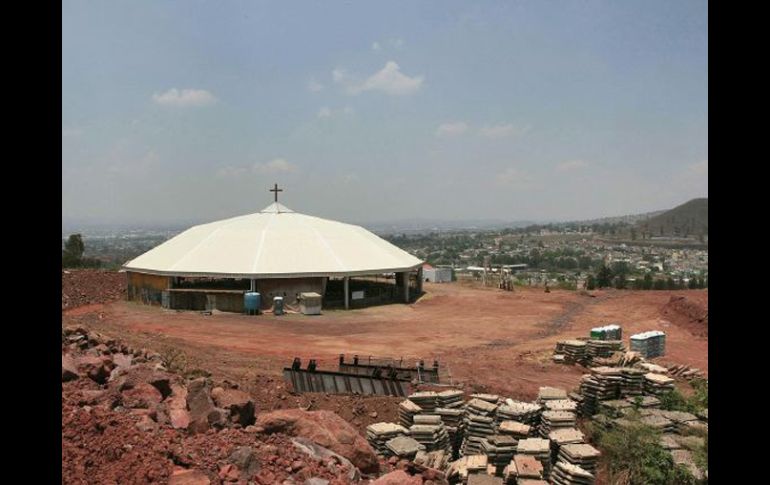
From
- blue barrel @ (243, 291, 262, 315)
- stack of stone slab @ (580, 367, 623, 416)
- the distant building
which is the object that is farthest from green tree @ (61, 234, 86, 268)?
stack of stone slab @ (580, 367, 623, 416)

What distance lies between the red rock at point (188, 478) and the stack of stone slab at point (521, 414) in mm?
8758

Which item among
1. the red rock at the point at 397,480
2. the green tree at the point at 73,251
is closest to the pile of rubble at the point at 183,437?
the red rock at the point at 397,480

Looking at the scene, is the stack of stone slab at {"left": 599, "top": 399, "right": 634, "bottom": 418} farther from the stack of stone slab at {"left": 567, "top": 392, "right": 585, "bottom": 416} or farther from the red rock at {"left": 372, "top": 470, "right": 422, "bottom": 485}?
the red rock at {"left": 372, "top": 470, "right": 422, "bottom": 485}

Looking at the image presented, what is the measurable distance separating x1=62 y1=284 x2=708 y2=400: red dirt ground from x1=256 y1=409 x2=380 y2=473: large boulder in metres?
5.32

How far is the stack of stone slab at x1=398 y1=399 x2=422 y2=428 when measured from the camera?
14609 mm

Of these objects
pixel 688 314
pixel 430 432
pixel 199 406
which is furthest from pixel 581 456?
pixel 688 314

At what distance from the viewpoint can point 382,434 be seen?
13164 mm

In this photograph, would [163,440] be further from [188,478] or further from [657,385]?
[657,385]

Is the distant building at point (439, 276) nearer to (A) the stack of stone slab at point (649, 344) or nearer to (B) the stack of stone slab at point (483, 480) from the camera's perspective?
(A) the stack of stone slab at point (649, 344)

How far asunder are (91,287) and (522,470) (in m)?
36.5

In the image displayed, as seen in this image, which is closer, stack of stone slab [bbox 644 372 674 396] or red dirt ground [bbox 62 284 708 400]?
stack of stone slab [bbox 644 372 674 396]

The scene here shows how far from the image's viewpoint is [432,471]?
11.0 metres
